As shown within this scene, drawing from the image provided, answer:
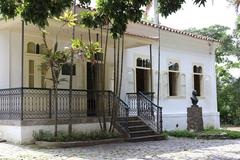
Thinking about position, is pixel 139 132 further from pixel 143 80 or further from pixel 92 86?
pixel 143 80

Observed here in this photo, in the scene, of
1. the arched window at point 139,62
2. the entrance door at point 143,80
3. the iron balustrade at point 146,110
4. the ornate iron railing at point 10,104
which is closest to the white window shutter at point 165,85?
the entrance door at point 143,80

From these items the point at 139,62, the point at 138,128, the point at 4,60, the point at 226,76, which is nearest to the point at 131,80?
the point at 139,62

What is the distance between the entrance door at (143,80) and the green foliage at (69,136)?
5.94m

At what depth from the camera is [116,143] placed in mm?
14289

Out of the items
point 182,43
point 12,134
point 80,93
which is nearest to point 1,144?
point 12,134

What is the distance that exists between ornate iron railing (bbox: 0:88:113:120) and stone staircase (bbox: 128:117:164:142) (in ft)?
3.30

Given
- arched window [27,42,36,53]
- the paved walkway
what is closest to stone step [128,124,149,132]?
the paved walkway

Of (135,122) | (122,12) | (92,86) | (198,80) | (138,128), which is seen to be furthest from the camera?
(198,80)

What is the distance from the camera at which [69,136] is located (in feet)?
44.0

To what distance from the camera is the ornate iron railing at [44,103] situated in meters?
13.9

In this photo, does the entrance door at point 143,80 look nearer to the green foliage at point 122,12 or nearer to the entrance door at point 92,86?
the entrance door at point 92,86

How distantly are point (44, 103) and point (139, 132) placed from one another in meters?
3.56

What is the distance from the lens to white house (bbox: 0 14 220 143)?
14.0 metres

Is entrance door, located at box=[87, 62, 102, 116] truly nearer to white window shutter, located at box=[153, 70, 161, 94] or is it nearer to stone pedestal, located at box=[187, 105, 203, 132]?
white window shutter, located at box=[153, 70, 161, 94]
